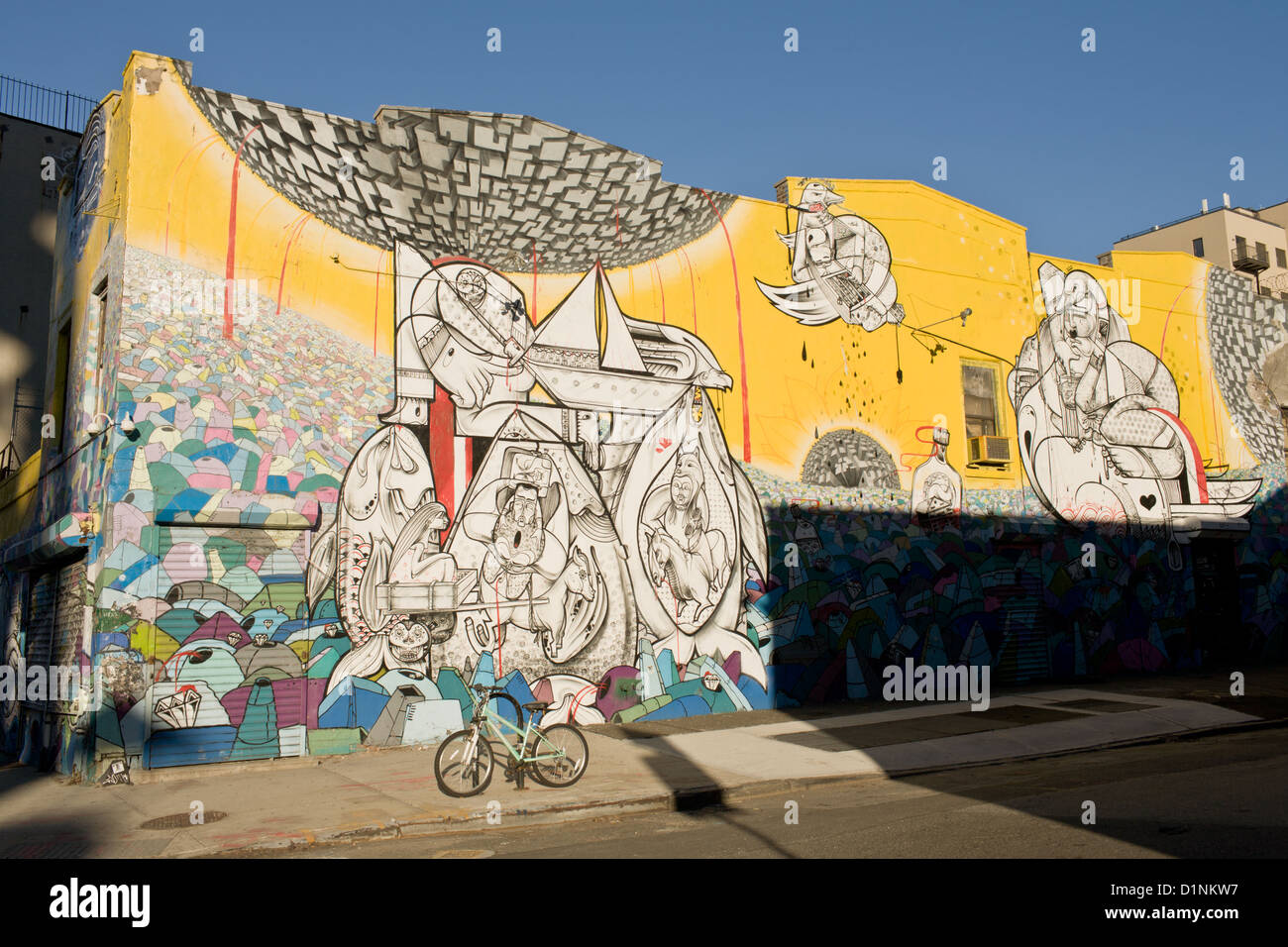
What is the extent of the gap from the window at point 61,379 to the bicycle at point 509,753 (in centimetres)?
932

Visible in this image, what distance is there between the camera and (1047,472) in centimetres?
2122

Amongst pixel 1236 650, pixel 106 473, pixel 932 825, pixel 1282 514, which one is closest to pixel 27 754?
pixel 106 473

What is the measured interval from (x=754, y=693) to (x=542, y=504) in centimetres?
512

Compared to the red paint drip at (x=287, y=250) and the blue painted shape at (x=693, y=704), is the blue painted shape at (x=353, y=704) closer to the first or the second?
the blue painted shape at (x=693, y=704)

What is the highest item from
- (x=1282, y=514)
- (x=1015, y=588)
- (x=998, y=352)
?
(x=998, y=352)

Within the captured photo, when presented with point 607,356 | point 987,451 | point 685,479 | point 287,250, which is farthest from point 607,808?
point 987,451

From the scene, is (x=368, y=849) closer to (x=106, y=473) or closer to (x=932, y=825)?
(x=932, y=825)

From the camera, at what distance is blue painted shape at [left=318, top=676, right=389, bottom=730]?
44.4 ft

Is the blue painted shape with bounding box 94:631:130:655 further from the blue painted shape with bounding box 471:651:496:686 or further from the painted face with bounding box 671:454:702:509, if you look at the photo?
the painted face with bounding box 671:454:702:509

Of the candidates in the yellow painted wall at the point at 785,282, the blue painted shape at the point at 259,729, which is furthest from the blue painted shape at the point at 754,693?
the blue painted shape at the point at 259,729

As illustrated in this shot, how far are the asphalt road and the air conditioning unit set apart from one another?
29.3 feet

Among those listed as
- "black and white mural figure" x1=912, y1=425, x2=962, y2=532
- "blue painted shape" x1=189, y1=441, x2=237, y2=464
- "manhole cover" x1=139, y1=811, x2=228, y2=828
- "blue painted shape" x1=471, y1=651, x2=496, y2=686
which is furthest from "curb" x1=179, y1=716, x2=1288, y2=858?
"black and white mural figure" x1=912, y1=425, x2=962, y2=532
